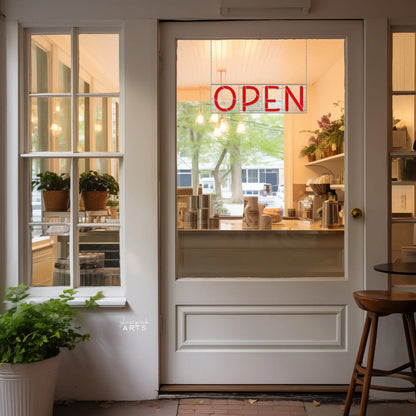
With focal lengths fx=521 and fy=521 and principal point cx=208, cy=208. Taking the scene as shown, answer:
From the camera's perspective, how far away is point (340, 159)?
11.1 ft

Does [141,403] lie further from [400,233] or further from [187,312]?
[400,233]

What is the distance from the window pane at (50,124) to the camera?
3332 mm

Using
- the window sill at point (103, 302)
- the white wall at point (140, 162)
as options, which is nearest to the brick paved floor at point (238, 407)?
the white wall at point (140, 162)

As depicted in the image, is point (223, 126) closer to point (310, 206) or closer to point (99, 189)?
point (310, 206)

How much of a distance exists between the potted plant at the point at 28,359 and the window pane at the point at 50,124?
1.04 m

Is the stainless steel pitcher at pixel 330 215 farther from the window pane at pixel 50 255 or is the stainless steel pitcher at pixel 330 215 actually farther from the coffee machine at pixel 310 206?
the window pane at pixel 50 255

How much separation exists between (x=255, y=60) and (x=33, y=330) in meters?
2.09

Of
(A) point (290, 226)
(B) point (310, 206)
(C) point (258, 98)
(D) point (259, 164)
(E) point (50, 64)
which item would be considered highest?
(E) point (50, 64)

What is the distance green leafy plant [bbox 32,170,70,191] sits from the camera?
3361 millimetres

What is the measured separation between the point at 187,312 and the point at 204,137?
114cm

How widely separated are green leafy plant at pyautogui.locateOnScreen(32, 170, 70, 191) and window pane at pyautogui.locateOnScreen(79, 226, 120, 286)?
31cm

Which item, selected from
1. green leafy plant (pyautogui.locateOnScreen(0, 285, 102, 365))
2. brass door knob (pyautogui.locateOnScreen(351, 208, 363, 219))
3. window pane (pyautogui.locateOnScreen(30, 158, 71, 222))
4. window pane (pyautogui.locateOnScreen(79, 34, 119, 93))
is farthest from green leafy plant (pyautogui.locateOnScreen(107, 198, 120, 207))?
brass door knob (pyautogui.locateOnScreen(351, 208, 363, 219))

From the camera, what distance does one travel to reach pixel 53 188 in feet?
11.0

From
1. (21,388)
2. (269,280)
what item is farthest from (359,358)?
(21,388)
